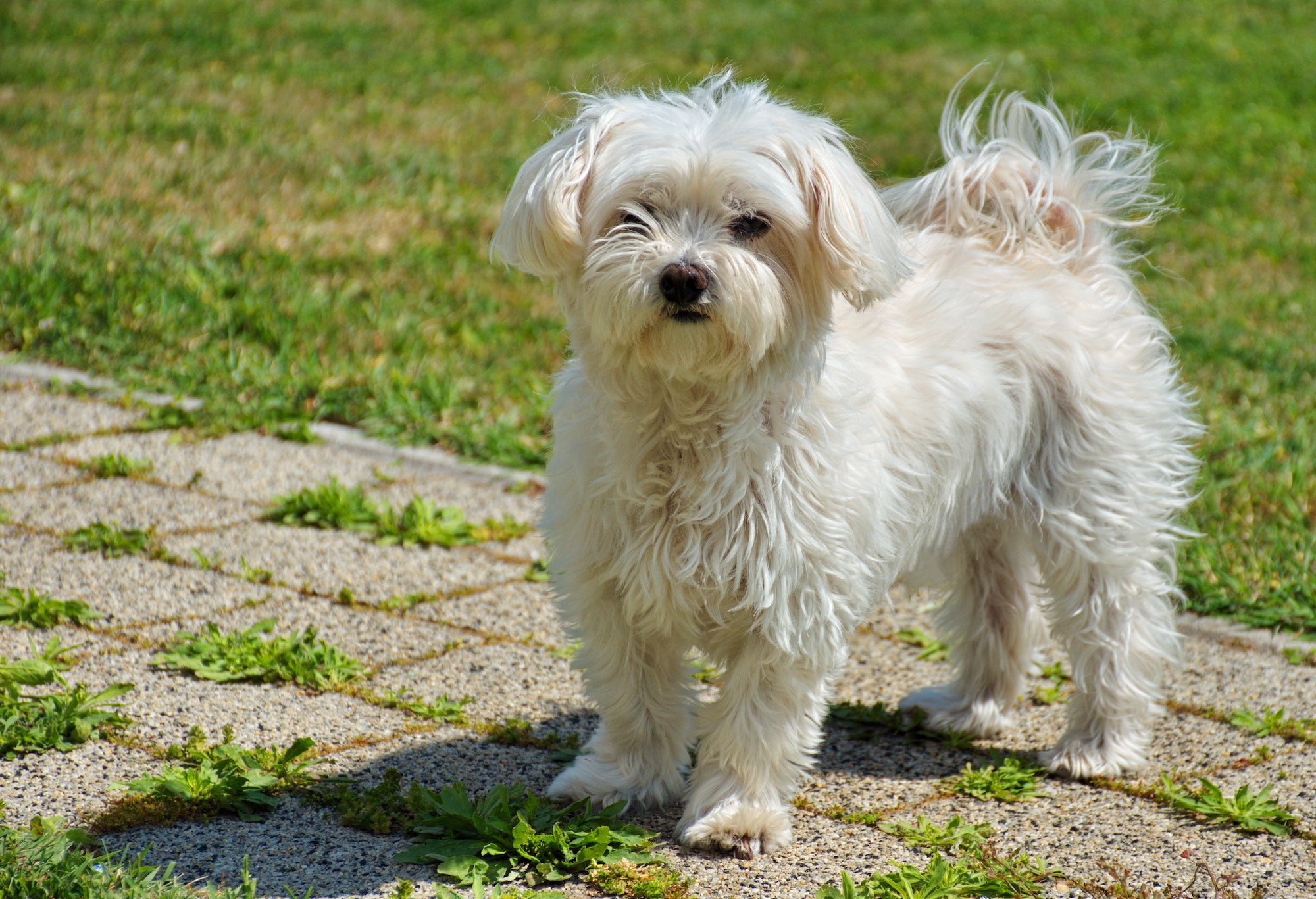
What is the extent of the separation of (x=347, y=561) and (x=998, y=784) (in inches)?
97.2

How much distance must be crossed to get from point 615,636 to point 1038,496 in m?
1.40

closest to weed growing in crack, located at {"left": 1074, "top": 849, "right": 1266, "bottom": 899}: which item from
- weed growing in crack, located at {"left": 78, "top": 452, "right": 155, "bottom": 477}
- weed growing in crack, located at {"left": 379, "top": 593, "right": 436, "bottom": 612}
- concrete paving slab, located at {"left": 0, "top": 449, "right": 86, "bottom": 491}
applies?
weed growing in crack, located at {"left": 379, "top": 593, "right": 436, "bottom": 612}

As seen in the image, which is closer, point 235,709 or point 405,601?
point 235,709

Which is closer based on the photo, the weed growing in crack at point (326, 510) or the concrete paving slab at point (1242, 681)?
the concrete paving slab at point (1242, 681)

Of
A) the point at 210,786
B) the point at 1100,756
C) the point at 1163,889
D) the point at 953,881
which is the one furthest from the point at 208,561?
the point at 1163,889

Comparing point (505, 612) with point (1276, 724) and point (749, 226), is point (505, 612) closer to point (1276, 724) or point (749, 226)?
point (749, 226)

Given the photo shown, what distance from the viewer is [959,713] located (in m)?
4.16

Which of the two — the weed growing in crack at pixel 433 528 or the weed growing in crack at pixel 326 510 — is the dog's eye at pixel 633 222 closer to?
the weed growing in crack at pixel 433 528

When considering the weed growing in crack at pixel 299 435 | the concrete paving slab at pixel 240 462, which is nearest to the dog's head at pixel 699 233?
the concrete paving slab at pixel 240 462

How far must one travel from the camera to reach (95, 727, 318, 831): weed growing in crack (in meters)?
3.09

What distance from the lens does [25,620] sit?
411cm

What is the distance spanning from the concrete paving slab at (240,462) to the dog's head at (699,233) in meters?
2.77

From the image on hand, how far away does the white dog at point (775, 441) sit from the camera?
304cm

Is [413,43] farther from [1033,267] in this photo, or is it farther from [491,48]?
[1033,267]
